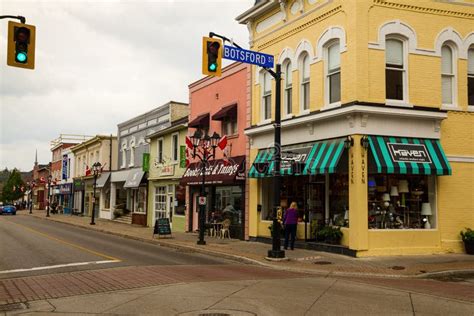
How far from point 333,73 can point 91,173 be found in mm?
35102

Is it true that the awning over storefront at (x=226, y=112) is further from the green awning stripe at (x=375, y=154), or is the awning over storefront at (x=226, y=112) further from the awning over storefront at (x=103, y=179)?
the awning over storefront at (x=103, y=179)

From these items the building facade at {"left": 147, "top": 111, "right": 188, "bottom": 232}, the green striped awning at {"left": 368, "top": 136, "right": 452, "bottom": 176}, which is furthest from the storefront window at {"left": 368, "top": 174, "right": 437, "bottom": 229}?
the building facade at {"left": 147, "top": 111, "right": 188, "bottom": 232}

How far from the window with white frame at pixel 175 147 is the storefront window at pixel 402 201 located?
15678 mm

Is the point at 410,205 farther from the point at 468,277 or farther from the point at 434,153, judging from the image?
the point at 468,277

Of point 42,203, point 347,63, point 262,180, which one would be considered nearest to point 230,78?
point 262,180

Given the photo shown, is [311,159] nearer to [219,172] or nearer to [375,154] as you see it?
[375,154]

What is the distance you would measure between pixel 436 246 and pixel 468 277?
3.65 metres

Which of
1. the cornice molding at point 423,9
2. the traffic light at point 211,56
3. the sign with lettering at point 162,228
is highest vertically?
the cornice molding at point 423,9

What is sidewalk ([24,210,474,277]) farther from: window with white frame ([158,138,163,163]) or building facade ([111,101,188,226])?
building facade ([111,101,188,226])

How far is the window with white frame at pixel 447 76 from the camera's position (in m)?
17.7

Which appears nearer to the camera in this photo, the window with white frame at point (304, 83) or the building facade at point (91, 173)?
the window with white frame at point (304, 83)

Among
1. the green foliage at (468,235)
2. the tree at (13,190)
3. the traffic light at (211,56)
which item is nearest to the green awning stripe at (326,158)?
the traffic light at (211,56)

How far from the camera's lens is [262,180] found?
2155 cm

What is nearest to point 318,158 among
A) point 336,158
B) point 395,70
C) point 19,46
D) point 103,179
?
point 336,158
